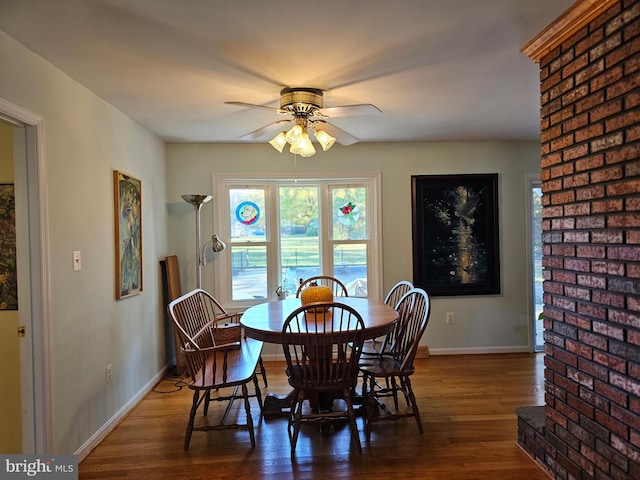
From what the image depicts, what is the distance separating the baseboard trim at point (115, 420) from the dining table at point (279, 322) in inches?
40.5

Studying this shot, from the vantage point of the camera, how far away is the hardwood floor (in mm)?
2189

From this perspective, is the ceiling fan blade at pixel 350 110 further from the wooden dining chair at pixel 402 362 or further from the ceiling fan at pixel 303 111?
the wooden dining chair at pixel 402 362

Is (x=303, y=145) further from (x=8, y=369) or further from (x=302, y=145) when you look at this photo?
(x=8, y=369)

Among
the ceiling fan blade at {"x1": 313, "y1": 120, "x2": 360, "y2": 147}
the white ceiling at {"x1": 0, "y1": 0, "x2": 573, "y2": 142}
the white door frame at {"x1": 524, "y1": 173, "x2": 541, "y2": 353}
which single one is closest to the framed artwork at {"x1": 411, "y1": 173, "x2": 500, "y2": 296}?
the white door frame at {"x1": 524, "y1": 173, "x2": 541, "y2": 353}

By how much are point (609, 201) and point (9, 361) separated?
132 inches

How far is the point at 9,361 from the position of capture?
2.49m

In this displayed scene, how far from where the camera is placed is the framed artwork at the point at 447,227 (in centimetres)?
424

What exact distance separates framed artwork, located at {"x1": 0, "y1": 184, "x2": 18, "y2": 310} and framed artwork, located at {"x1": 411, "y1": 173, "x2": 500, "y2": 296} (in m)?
3.36

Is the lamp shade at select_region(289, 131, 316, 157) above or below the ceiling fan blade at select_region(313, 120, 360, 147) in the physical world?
below

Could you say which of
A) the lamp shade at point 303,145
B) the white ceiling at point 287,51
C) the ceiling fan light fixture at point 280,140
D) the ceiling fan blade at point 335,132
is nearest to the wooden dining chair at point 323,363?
the lamp shade at point 303,145

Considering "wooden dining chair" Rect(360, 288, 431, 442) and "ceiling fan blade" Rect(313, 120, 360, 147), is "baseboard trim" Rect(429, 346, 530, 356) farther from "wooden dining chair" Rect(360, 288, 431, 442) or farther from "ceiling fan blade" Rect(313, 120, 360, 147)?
"ceiling fan blade" Rect(313, 120, 360, 147)

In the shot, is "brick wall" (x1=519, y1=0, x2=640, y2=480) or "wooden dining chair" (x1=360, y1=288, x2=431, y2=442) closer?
"brick wall" (x1=519, y1=0, x2=640, y2=480)

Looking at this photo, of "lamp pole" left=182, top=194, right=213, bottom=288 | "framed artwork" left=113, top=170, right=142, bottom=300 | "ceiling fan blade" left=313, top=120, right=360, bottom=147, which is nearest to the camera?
"ceiling fan blade" left=313, top=120, right=360, bottom=147

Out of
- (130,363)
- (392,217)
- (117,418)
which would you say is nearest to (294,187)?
(392,217)
